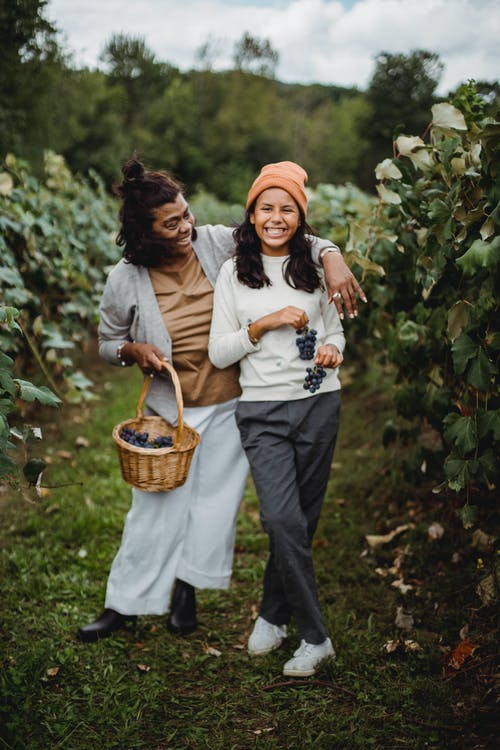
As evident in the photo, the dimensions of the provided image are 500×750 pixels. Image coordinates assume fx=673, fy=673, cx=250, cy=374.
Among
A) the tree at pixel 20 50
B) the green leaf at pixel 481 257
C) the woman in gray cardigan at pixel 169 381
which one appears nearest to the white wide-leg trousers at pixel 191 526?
the woman in gray cardigan at pixel 169 381

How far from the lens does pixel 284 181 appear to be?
2445mm

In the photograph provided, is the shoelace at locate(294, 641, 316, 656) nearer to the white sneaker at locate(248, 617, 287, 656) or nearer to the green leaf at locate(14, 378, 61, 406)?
the white sneaker at locate(248, 617, 287, 656)

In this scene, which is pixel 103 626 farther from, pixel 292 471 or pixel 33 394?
pixel 33 394

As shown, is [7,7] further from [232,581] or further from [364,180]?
[364,180]

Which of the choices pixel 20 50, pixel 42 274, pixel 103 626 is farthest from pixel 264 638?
pixel 20 50

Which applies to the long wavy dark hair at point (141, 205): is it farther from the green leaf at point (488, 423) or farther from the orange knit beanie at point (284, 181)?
the green leaf at point (488, 423)

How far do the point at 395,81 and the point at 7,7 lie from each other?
3617 centimetres

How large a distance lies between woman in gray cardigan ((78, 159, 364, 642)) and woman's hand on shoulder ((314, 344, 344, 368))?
32 centimetres

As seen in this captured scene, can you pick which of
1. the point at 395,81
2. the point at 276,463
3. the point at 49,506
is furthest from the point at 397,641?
the point at 395,81

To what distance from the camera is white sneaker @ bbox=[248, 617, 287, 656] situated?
279 cm

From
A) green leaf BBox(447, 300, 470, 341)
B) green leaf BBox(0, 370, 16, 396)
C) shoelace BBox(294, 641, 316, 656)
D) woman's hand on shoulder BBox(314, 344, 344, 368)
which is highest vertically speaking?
green leaf BBox(447, 300, 470, 341)

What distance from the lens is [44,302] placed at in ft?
15.6

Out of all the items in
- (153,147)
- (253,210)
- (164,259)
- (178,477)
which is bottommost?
(178,477)

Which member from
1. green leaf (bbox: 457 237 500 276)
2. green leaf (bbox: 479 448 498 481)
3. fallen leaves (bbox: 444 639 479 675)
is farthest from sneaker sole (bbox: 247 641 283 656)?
green leaf (bbox: 457 237 500 276)
